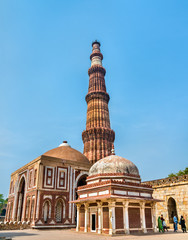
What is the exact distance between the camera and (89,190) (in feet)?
59.4

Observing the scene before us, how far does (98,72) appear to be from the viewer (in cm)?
4756

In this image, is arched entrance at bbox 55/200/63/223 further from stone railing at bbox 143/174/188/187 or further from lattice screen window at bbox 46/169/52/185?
stone railing at bbox 143/174/188/187

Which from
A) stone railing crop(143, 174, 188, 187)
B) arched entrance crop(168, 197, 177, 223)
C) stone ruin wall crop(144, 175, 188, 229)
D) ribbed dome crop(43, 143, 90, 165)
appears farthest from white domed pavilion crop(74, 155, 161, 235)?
ribbed dome crop(43, 143, 90, 165)

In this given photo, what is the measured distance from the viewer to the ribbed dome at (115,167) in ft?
61.8

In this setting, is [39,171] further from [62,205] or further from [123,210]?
[123,210]

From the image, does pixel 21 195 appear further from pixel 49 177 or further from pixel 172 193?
pixel 172 193

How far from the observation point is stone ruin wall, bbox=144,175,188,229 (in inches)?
828

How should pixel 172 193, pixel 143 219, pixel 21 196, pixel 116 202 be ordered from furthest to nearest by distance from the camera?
pixel 21 196, pixel 172 193, pixel 143 219, pixel 116 202

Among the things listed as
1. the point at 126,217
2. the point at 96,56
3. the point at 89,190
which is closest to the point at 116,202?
the point at 126,217

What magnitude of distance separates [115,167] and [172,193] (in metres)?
7.98

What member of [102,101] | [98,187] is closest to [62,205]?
[98,187]

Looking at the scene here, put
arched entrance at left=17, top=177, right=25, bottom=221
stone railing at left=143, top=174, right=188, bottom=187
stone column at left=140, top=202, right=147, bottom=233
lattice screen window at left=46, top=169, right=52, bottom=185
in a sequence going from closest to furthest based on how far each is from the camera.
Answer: stone column at left=140, top=202, right=147, bottom=233, stone railing at left=143, top=174, right=188, bottom=187, lattice screen window at left=46, top=169, right=52, bottom=185, arched entrance at left=17, top=177, right=25, bottom=221

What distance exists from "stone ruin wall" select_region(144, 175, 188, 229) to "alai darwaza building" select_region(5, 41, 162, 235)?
4943 mm

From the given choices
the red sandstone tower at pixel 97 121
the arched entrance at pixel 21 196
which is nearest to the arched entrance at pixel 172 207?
the red sandstone tower at pixel 97 121
